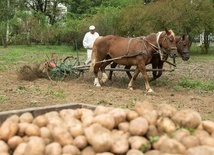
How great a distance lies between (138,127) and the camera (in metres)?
3.85

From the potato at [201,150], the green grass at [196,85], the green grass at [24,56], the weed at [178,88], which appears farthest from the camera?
the green grass at [24,56]

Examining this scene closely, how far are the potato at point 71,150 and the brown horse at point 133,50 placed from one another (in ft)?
26.9

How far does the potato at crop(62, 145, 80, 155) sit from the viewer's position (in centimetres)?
360

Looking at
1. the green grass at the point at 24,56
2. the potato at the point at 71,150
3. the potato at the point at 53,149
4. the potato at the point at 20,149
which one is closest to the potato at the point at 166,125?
the potato at the point at 71,150

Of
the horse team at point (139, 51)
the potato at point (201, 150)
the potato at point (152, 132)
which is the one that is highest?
the horse team at point (139, 51)

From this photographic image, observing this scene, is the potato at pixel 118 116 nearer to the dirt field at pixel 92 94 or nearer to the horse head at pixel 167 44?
the dirt field at pixel 92 94

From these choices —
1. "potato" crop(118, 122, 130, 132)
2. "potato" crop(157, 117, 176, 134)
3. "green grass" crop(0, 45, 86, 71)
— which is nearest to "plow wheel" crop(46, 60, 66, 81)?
"green grass" crop(0, 45, 86, 71)

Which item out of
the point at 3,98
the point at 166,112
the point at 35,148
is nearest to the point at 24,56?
the point at 3,98

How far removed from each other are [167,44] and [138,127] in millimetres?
8213

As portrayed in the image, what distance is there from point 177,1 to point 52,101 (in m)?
19.6

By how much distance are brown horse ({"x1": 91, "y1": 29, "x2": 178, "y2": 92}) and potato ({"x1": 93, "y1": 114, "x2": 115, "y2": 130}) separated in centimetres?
779

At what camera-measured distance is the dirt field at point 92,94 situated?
9.25m

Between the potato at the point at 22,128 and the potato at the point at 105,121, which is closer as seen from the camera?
the potato at the point at 105,121

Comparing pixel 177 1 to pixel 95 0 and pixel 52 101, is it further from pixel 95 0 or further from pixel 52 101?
pixel 95 0
